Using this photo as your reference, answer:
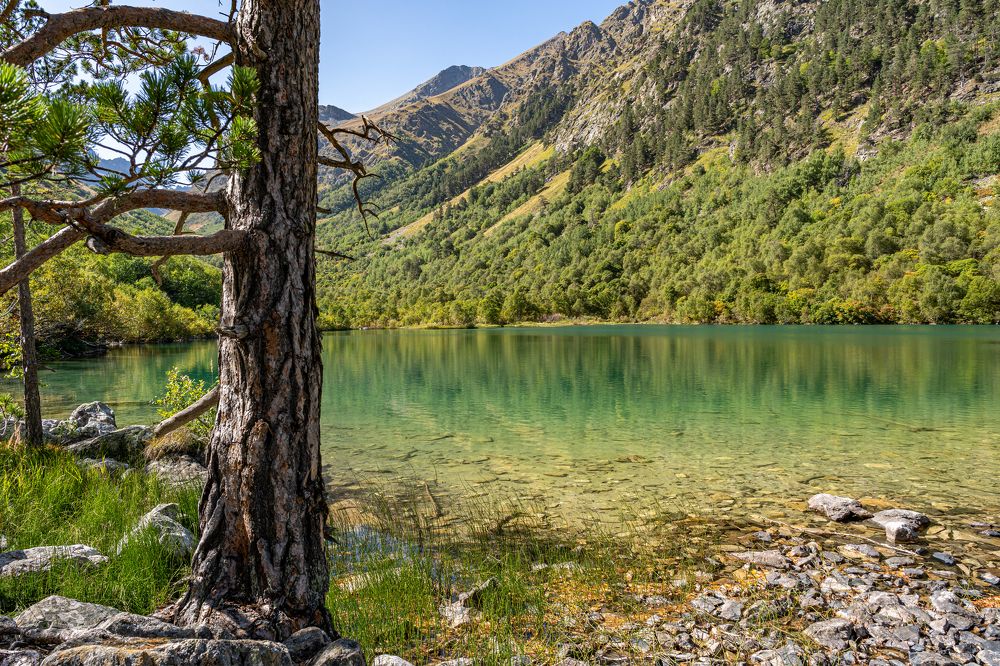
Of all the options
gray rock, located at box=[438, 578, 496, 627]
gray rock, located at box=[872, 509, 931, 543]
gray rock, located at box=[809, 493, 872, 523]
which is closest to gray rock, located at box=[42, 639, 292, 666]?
gray rock, located at box=[438, 578, 496, 627]

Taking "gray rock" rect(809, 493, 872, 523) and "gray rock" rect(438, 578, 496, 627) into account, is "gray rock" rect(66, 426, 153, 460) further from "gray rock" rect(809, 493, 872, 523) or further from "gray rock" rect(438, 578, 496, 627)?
"gray rock" rect(809, 493, 872, 523)

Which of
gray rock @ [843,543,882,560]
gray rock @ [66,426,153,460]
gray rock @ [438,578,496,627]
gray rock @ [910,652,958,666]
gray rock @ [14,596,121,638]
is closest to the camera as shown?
gray rock @ [14,596,121,638]

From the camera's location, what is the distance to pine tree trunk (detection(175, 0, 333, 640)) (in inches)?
134

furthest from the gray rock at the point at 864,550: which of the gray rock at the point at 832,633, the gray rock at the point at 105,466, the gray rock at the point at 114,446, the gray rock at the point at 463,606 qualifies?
the gray rock at the point at 114,446

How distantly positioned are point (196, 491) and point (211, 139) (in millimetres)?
6739

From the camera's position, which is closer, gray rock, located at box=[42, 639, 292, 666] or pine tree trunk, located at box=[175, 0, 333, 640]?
gray rock, located at box=[42, 639, 292, 666]

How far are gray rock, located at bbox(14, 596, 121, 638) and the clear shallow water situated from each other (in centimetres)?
755

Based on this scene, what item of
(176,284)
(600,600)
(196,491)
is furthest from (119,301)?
(600,600)

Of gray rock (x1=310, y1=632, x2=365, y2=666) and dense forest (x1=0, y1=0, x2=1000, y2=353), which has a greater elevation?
dense forest (x1=0, y1=0, x2=1000, y2=353)

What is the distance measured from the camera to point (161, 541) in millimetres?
5516

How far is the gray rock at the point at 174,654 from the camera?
2373 mm

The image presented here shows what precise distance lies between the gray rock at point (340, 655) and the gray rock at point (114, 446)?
1005cm

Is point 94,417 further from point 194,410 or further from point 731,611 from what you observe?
point 731,611

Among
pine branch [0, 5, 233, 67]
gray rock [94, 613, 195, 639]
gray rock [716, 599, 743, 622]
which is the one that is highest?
pine branch [0, 5, 233, 67]
